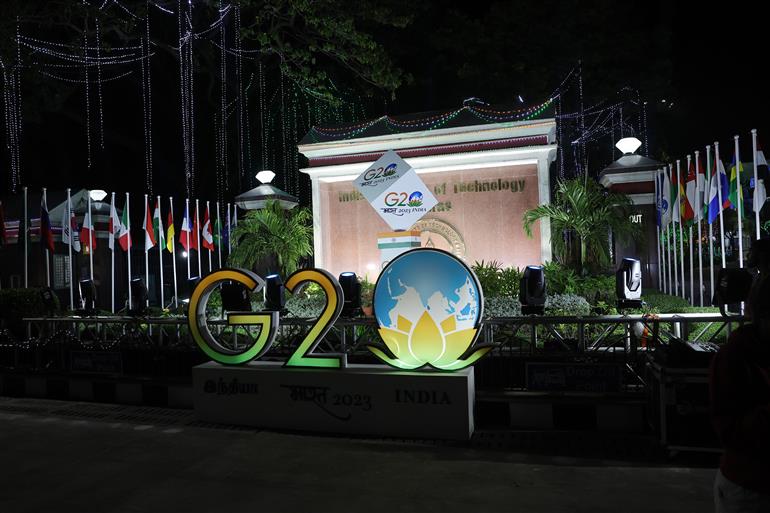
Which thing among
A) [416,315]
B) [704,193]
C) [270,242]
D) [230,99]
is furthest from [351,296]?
[230,99]

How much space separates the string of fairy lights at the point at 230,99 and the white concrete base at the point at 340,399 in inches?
499

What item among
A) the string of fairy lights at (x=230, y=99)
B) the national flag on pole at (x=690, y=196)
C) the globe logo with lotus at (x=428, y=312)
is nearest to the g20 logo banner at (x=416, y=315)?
the globe logo with lotus at (x=428, y=312)

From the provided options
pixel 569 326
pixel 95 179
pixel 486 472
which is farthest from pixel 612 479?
pixel 95 179

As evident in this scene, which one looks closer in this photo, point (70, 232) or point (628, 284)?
point (628, 284)

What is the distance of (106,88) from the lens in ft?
84.8

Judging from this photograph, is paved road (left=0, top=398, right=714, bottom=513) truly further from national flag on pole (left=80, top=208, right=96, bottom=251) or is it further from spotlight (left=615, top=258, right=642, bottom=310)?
national flag on pole (left=80, top=208, right=96, bottom=251)

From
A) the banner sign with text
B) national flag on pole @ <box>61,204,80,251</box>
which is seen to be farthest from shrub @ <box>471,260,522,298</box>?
national flag on pole @ <box>61,204,80,251</box>

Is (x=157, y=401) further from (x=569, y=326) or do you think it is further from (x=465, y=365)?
(x=569, y=326)

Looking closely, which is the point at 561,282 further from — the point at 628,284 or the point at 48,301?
the point at 48,301

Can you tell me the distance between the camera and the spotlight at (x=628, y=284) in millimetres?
7234

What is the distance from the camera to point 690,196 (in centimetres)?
1185

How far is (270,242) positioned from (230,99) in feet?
39.2

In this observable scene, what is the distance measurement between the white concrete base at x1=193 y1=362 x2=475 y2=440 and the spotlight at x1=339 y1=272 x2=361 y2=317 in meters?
1.64

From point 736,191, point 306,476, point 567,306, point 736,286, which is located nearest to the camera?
point 306,476
